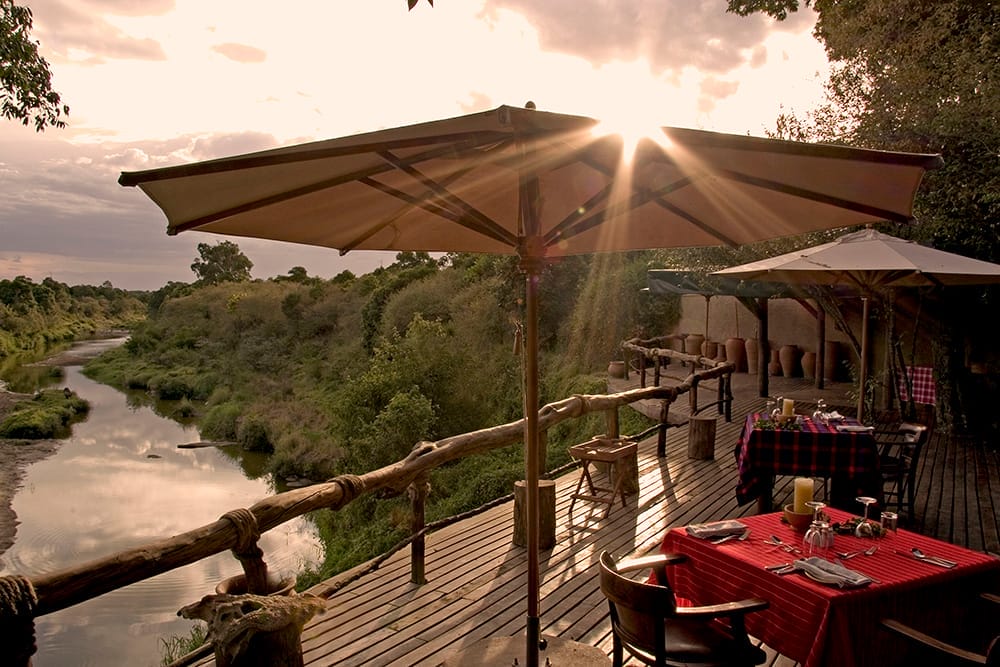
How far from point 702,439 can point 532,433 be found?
5.73 m

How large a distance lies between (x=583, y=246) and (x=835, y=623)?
197cm

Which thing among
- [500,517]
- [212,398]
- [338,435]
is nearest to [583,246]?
[500,517]

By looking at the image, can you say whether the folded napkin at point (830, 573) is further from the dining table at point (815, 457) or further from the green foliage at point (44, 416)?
the green foliage at point (44, 416)

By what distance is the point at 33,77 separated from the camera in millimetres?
7297

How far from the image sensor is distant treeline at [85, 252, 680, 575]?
1641 cm

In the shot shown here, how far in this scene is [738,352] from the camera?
15750mm

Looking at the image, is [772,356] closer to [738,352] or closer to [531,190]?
[738,352]

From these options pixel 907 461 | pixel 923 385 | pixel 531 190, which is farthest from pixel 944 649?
pixel 923 385

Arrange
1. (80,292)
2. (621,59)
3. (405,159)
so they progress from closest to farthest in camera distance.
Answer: (405,159) < (621,59) < (80,292)

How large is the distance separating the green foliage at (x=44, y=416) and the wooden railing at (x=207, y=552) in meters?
33.8

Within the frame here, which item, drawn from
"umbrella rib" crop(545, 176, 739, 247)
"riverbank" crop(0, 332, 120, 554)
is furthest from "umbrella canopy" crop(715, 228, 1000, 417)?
"riverbank" crop(0, 332, 120, 554)

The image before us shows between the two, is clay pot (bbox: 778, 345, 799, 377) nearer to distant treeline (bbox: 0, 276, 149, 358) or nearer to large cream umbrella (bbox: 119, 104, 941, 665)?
large cream umbrella (bbox: 119, 104, 941, 665)

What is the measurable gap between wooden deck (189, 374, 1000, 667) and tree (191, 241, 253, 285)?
71.6 meters

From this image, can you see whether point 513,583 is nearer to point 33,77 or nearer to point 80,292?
point 33,77
